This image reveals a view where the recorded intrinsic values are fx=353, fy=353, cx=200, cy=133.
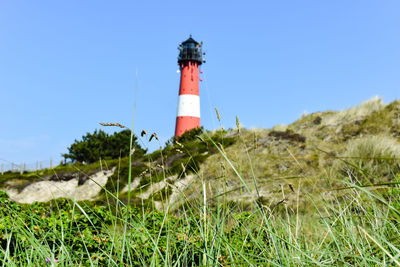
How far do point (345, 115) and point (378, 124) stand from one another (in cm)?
269

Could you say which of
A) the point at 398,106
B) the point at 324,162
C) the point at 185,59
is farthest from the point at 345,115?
the point at 185,59

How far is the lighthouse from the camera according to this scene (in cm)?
2809

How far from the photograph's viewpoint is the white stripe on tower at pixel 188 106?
28266 millimetres

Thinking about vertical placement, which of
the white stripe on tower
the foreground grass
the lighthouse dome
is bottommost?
the foreground grass

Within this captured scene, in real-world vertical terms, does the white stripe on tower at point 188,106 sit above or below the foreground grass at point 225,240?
above

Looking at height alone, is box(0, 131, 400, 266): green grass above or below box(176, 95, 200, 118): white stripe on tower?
below

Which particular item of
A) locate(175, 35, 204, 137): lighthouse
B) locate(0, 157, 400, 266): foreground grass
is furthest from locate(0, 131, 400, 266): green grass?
locate(175, 35, 204, 137): lighthouse

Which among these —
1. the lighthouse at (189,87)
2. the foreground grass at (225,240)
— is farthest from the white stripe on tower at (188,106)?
the foreground grass at (225,240)

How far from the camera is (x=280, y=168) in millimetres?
10805

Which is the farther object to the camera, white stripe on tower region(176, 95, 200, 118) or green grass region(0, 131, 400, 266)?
white stripe on tower region(176, 95, 200, 118)

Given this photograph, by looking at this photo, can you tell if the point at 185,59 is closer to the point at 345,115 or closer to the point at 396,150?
the point at 345,115

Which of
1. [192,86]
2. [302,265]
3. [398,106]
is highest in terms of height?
[192,86]

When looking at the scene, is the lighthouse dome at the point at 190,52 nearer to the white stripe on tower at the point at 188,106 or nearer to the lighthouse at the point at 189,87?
the lighthouse at the point at 189,87

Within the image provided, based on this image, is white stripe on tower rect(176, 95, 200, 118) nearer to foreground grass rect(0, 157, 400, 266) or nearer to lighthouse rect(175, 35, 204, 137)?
lighthouse rect(175, 35, 204, 137)
